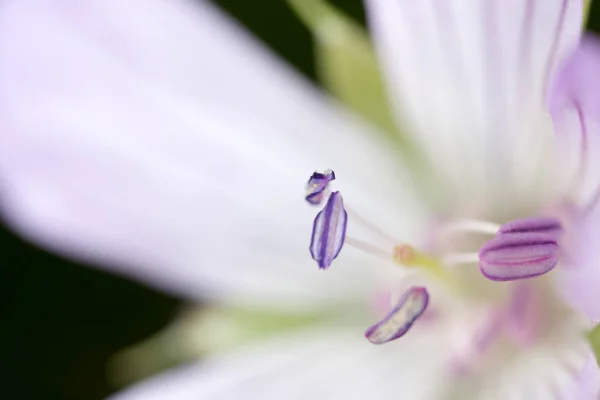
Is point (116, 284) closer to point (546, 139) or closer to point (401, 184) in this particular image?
point (401, 184)

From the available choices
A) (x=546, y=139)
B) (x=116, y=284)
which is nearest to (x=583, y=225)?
(x=546, y=139)

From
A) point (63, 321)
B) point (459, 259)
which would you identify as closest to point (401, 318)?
point (459, 259)

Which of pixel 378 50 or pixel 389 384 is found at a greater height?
pixel 378 50

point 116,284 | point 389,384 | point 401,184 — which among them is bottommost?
point 389,384

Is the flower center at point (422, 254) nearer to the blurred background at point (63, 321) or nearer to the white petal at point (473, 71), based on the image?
the white petal at point (473, 71)

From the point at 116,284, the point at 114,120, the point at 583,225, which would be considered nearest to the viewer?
the point at 583,225

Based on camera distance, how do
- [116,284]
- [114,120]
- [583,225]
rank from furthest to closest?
[116,284] → [114,120] → [583,225]

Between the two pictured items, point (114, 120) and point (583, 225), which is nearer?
point (583, 225)
